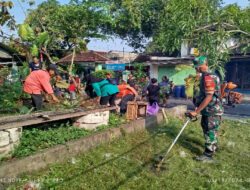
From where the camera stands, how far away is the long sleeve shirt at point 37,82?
4.98 m

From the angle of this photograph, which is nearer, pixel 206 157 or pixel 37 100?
pixel 206 157

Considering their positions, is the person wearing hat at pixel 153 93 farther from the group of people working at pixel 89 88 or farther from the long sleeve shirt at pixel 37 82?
the long sleeve shirt at pixel 37 82

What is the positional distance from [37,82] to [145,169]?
327 centimetres

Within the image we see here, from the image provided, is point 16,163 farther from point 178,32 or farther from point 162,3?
point 162,3

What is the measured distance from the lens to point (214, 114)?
4293mm

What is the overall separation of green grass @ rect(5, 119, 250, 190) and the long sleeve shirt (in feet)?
6.39

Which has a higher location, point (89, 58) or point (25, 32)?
point (25, 32)

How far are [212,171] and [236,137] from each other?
263 cm

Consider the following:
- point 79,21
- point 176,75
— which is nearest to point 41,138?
point 79,21

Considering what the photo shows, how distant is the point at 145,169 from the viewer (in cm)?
372

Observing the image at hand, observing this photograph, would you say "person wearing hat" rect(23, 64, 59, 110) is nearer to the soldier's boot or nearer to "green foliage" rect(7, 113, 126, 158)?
"green foliage" rect(7, 113, 126, 158)

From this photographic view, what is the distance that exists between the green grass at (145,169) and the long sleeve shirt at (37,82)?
1.95 metres

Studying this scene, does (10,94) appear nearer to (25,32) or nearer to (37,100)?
(37,100)

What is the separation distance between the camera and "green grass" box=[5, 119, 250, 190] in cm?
322
